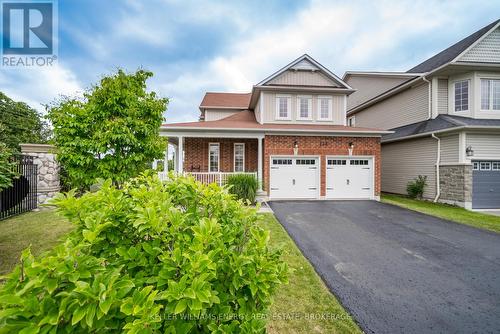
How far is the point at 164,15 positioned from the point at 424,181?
49.6 ft

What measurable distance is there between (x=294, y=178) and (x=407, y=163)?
7508 millimetres

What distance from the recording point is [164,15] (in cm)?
856

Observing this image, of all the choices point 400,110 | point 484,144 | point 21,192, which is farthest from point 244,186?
point 400,110

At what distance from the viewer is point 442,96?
12.1m

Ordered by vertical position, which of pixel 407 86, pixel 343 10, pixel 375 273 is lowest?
pixel 375 273

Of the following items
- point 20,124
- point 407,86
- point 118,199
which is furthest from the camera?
point 20,124

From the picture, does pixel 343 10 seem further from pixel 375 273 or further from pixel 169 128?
pixel 375 273

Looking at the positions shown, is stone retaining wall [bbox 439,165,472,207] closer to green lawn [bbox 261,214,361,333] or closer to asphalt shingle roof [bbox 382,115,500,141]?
asphalt shingle roof [bbox 382,115,500,141]

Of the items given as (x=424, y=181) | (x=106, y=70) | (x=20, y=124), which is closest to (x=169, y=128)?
(x=106, y=70)

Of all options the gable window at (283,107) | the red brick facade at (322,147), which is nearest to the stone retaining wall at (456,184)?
Answer: the red brick facade at (322,147)

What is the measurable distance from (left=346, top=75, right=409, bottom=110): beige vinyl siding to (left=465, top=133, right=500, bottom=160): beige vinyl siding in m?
6.78

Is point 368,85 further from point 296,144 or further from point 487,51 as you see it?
point 296,144

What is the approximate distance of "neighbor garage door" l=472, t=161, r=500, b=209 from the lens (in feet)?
32.4

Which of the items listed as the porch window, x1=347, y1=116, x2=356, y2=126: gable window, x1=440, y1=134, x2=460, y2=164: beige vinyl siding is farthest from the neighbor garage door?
the porch window
